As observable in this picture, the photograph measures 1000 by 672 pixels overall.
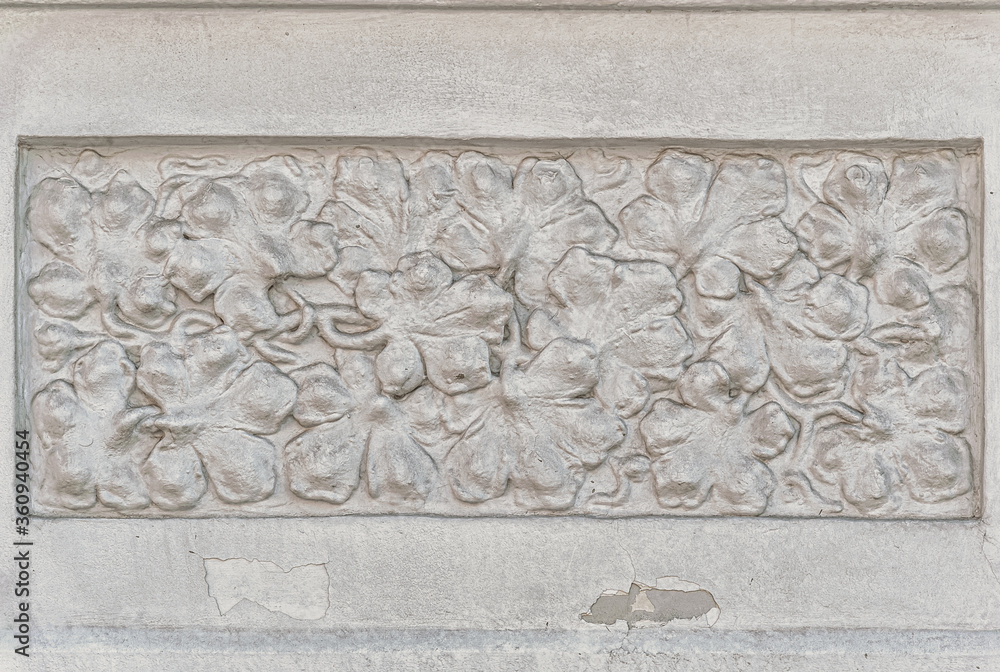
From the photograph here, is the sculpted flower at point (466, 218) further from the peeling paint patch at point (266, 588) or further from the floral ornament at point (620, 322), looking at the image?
the peeling paint patch at point (266, 588)

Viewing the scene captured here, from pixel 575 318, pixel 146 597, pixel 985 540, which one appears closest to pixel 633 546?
pixel 575 318

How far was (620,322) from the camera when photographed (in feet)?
6.11

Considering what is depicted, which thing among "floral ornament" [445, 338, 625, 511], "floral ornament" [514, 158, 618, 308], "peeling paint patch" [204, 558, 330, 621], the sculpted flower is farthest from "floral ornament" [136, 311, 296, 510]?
"floral ornament" [514, 158, 618, 308]

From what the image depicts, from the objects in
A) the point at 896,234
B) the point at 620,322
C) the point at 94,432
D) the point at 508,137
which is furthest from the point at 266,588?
the point at 896,234

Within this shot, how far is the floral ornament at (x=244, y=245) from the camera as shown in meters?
1.84

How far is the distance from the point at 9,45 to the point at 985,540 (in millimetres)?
2274

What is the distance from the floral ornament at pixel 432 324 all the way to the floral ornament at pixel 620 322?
10cm

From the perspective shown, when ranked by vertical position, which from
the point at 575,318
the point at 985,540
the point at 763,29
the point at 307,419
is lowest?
the point at 985,540

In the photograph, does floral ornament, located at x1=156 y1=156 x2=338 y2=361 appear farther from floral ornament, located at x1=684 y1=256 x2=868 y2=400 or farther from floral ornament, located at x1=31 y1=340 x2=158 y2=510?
floral ornament, located at x1=684 y1=256 x2=868 y2=400

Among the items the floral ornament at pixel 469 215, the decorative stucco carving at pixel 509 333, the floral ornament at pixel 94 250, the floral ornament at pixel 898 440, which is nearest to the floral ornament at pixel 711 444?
the decorative stucco carving at pixel 509 333

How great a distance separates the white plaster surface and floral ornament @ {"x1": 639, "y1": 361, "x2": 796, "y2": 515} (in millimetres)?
70

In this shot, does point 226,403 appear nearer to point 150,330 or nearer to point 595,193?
point 150,330

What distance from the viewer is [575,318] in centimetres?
186

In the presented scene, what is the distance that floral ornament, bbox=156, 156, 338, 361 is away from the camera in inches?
72.6
